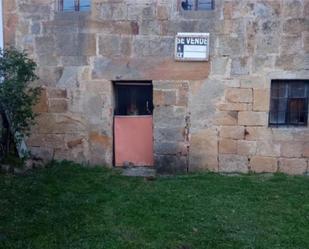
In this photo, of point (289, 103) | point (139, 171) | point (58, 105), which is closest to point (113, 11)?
point (58, 105)

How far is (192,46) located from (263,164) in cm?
187

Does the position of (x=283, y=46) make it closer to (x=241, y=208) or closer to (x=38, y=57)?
(x=241, y=208)

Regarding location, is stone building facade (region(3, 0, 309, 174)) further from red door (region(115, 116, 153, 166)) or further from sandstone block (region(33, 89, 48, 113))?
red door (region(115, 116, 153, 166))

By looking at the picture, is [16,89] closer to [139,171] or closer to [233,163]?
[139,171]

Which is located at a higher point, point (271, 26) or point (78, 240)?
point (271, 26)

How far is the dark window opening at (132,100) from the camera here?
6.34 meters

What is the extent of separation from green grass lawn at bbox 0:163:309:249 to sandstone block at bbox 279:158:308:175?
8.9 inches

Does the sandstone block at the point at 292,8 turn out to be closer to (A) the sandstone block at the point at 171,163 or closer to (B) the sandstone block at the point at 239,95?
(B) the sandstone block at the point at 239,95

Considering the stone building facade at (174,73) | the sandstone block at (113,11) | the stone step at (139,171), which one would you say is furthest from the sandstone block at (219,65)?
the stone step at (139,171)

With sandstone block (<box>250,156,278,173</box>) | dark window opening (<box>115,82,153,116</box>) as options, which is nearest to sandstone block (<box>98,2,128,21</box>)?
dark window opening (<box>115,82,153,116</box>)

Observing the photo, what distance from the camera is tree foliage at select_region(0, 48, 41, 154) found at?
548 centimetres

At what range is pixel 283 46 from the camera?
19.1 feet

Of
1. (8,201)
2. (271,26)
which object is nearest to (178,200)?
(8,201)

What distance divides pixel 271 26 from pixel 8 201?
3.90m
